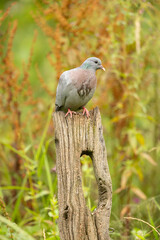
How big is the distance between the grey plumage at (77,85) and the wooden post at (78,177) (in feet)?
0.51

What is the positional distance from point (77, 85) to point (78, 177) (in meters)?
0.61

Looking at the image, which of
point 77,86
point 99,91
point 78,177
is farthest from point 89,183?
point 99,91

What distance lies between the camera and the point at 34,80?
8.38m

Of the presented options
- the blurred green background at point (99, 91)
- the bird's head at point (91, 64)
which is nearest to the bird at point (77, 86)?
the bird's head at point (91, 64)

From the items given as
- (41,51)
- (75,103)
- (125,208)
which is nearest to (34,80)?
→ (41,51)

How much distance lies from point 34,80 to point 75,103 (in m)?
6.15

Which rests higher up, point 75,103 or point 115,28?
point 115,28

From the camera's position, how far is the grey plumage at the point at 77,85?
2305mm

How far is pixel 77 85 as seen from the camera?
7.55 ft

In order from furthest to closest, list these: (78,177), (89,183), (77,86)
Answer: (89,183) → (77,86) → (78,177)

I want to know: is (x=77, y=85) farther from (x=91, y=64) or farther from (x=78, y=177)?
(x=78, y=177)

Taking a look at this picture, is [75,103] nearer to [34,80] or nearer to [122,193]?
[122,193]

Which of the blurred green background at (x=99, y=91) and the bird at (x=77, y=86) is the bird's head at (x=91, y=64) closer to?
the bird at (x=77, y=86)

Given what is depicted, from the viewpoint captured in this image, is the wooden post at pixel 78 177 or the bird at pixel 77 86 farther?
the bird at pixel 77 86
